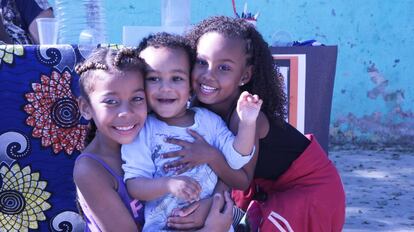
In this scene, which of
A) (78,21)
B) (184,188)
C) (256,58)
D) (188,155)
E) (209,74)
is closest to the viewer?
(184,188)

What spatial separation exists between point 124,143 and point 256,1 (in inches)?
187

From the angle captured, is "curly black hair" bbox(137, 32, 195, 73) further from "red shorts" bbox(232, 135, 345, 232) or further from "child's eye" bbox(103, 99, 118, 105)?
"red shorts" bbox(232, 135, 345, 232)

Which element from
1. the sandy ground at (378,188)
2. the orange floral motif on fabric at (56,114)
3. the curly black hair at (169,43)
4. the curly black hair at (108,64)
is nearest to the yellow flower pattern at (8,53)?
the orange floral motif on fabric at (56,114)

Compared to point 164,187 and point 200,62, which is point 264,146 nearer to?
point 200,62

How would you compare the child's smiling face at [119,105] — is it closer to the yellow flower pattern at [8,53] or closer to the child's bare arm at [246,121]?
the child's bare arm at [246,121]

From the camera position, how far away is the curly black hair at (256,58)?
7.32 ft

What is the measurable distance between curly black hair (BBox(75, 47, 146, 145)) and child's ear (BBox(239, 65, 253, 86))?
397 mm

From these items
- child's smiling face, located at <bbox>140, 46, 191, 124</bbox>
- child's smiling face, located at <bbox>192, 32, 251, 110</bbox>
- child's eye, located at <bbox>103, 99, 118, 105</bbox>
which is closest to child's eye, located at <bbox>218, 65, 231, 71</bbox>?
child's smiling face, located at <bbox>192, 32, 251, 110</bbox>

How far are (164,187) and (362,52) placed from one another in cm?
514

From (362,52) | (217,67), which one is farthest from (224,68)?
(362,52)

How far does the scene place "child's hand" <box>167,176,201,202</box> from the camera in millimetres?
1885

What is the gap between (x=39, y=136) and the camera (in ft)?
7.60

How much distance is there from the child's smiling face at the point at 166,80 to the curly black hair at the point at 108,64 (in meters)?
0.04

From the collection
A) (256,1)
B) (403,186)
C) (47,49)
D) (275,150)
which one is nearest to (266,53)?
A: (275,150)
